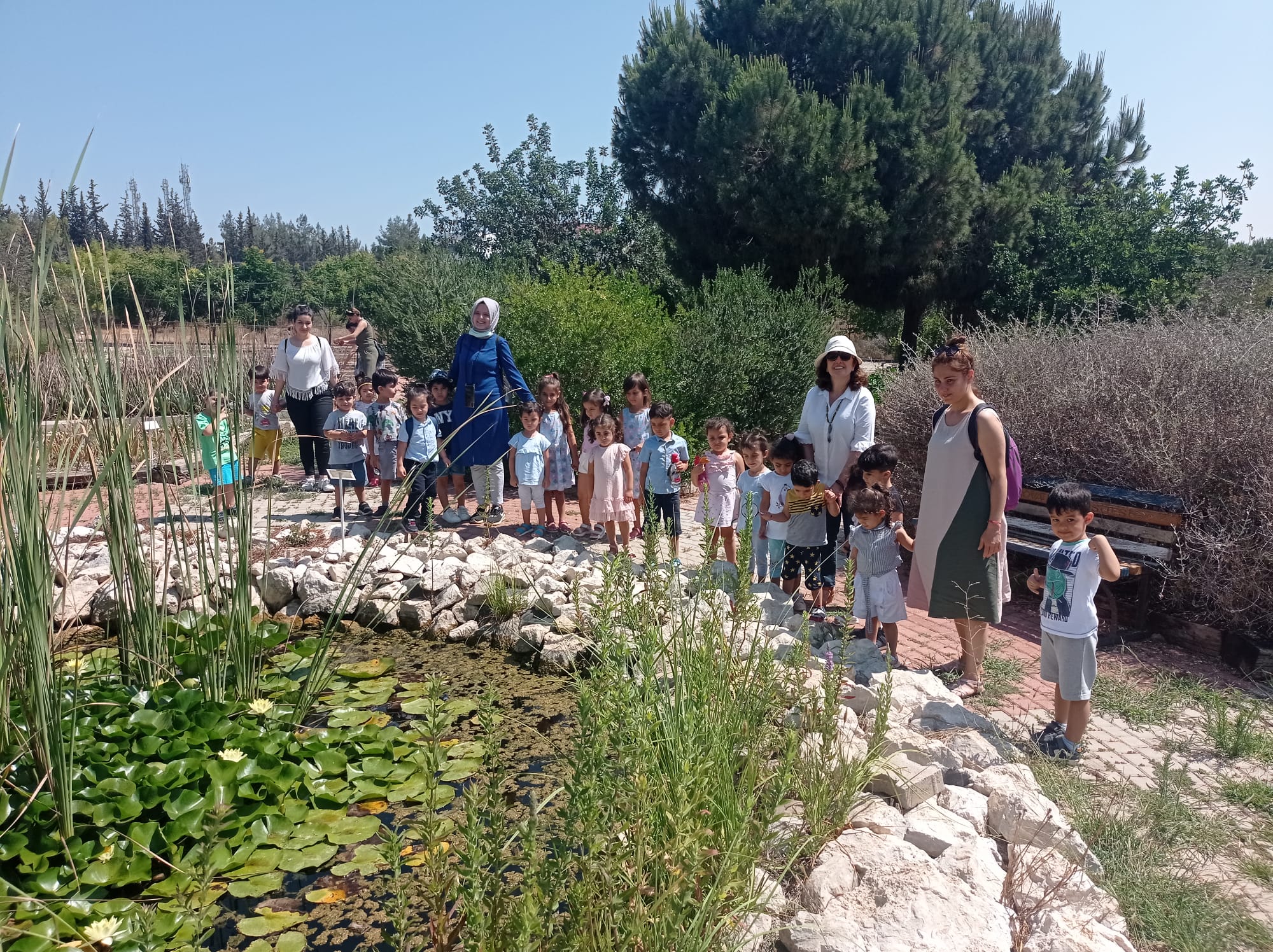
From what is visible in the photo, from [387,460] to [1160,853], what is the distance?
602cm

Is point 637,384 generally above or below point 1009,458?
above

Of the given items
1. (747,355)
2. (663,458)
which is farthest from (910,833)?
(747,355)

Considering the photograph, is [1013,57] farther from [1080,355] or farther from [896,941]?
[896,941]

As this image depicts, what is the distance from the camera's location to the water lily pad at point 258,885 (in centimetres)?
262

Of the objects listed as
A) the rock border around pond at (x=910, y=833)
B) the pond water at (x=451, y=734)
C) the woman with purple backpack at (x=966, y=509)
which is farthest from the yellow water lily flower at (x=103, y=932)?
the woman with purple backpack at (x=966, y=509)

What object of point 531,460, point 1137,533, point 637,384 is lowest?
point 1137,533

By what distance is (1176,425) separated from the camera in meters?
5.08

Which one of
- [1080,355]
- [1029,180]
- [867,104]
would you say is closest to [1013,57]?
[1029,180]

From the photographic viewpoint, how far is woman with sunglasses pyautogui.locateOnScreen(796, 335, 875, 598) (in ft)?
14.7

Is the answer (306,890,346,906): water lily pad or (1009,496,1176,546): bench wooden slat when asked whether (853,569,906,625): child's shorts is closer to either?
(1009,496,1176,546): bench wooden slat

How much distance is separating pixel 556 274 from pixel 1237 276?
934 cm

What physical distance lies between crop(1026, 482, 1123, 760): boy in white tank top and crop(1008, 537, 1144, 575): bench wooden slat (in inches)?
65.5

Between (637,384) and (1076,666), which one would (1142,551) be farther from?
(637,384)

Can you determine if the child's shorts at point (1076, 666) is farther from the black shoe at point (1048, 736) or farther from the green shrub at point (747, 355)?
the green shrub at point (747, 355)
